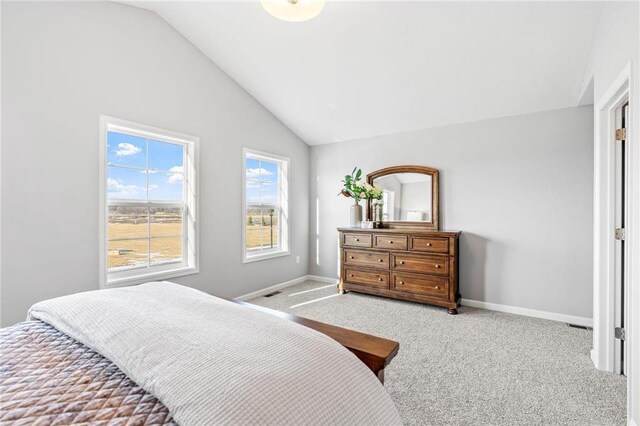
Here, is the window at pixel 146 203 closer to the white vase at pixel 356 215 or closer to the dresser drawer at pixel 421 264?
the white vase at pixel 356 215

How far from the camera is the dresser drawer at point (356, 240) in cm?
409

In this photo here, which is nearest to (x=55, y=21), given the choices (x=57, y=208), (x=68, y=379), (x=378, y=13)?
(x=57, y=208)

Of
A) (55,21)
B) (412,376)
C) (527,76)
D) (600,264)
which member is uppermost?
(55,21)

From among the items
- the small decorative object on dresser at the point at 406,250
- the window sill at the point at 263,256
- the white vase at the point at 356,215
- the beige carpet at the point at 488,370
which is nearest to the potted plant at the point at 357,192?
the white vase at the point at 356,215

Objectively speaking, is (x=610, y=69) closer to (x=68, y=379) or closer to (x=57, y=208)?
(x=68, y=379)

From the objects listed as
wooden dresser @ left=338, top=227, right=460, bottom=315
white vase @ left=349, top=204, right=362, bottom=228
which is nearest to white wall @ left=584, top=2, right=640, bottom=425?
wooden dresser @ left=338, top=227, right=460, bottom=315

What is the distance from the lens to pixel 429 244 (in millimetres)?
3617

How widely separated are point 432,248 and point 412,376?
1.78m

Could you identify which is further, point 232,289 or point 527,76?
point 232,289

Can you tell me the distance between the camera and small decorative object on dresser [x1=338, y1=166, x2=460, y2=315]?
3.53m

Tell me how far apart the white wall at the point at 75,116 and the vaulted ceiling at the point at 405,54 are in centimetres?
40

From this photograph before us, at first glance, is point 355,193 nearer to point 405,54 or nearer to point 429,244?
point 429,244

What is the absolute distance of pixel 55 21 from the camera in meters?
2.41

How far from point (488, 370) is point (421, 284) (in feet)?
4.88
